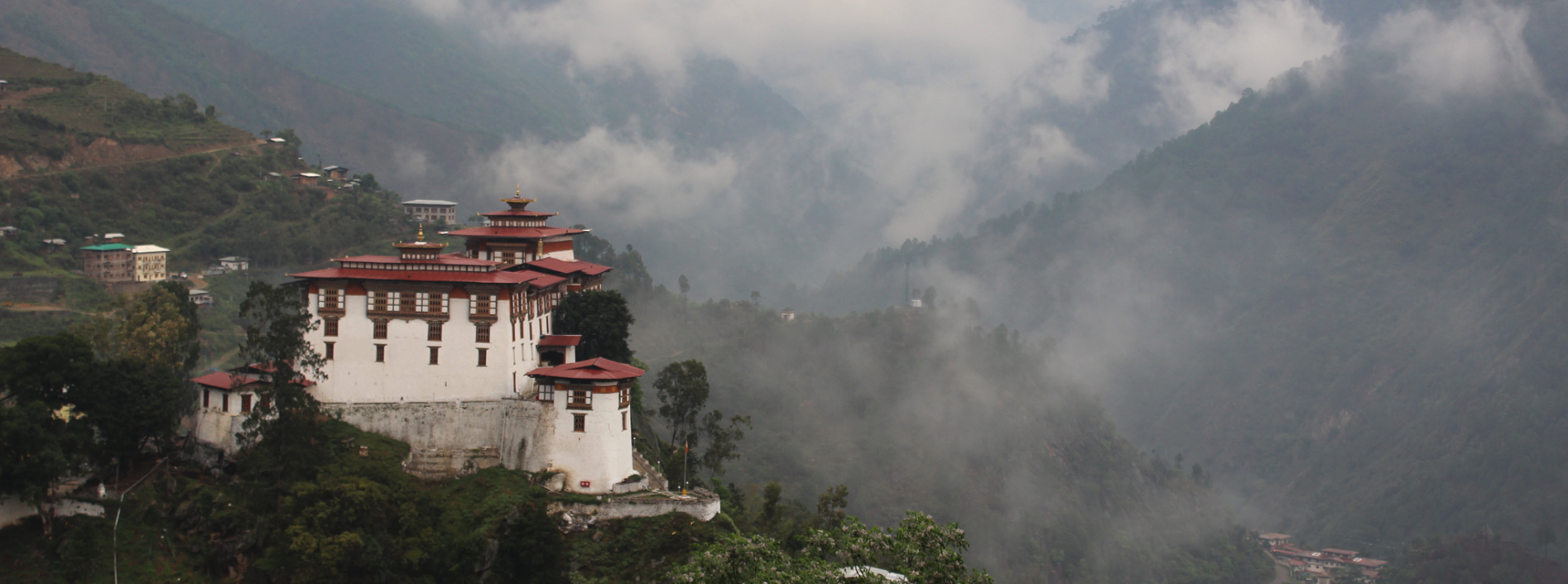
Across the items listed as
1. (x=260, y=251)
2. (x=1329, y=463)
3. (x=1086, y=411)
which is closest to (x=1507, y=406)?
(x=1329, y=463)

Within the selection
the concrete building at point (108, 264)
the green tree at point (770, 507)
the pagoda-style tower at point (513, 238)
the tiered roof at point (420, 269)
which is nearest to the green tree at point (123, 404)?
the tiered roof at point (420, 269)

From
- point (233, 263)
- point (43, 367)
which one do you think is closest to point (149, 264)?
point (233, 263)

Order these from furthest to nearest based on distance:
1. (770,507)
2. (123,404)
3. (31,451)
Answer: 1. (770,507)
2. (123,404)
3. (31,451)

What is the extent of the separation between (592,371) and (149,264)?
223 feet

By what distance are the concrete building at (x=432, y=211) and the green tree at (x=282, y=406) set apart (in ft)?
276

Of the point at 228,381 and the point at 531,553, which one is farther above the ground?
the point at 228,381

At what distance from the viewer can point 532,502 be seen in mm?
44656

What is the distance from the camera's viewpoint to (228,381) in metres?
47.7

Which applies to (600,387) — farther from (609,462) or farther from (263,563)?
(263,563)

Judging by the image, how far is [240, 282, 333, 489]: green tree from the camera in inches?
1713

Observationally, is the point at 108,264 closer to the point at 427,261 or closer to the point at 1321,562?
the point at 427,261

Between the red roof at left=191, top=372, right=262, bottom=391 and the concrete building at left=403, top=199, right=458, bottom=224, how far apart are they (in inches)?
3212

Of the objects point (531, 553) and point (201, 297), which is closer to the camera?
point (531, 553)

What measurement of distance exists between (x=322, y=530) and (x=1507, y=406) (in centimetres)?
19456
